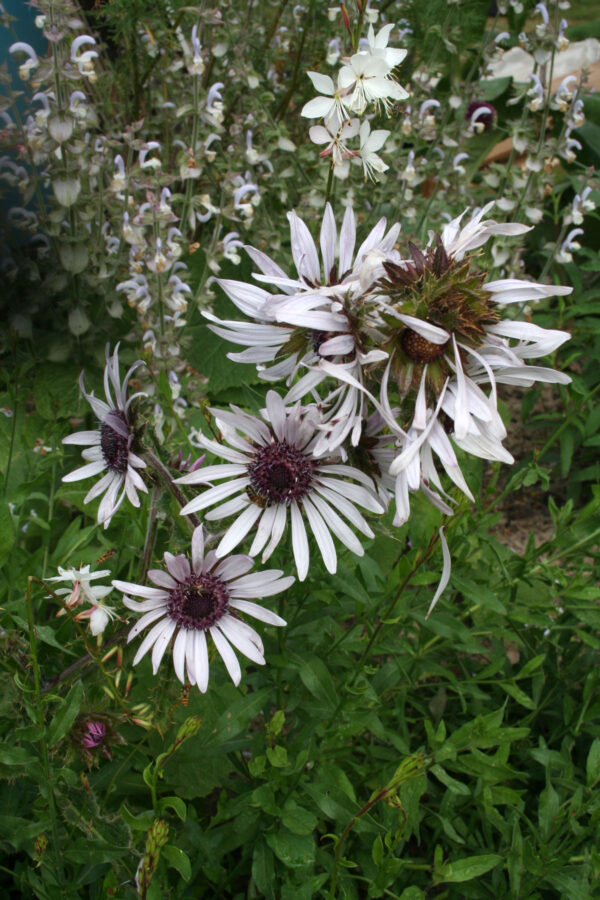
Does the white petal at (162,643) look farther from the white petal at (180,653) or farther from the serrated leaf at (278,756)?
the serrated leaf at (278,756)

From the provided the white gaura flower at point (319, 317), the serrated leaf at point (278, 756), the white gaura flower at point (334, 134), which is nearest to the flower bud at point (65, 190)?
the white gaura flower at point (334, 134)

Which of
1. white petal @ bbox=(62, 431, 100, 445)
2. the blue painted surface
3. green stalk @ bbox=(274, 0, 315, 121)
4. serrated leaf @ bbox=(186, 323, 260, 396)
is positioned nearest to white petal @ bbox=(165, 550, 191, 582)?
white petal @ bbox=(62, 431, 100, 445)

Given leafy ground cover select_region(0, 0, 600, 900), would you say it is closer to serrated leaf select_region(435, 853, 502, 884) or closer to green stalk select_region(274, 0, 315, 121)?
serrated leaf select_region(435, 853, 502, 884)

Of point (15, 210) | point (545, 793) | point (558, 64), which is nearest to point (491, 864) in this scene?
point (545, 793)

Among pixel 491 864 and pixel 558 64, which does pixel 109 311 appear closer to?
pixel 491 864

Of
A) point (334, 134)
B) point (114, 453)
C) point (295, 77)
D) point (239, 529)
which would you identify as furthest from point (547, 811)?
point (295, 77)

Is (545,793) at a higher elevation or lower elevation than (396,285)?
lower
